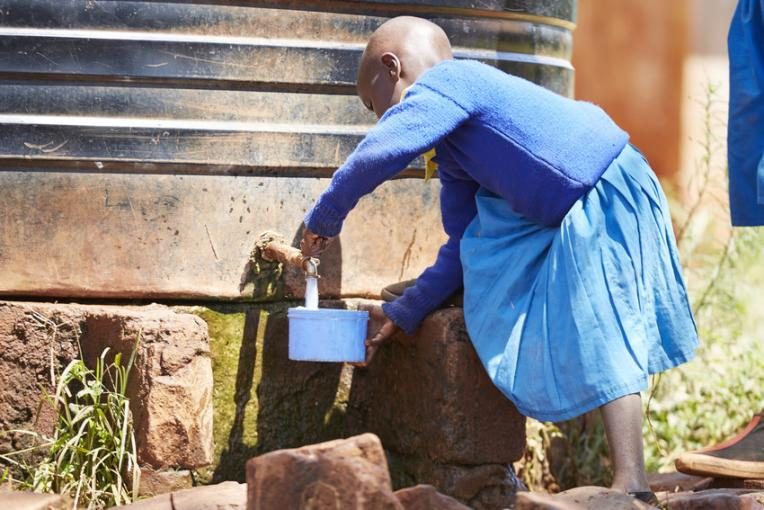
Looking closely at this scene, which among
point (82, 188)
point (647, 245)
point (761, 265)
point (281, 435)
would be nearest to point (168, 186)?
point (82, 188)

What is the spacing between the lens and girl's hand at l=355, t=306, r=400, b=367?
10.8ft

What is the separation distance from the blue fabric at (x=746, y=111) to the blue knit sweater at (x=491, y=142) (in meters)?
0.53

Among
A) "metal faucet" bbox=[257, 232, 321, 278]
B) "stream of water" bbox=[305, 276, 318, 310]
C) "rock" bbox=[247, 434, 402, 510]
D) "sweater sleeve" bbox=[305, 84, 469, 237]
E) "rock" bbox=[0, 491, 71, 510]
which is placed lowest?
"rock" bbox=[0, 491, 71, 510]

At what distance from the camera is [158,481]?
10.2 ft

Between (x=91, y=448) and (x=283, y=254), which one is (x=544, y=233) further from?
(x=91, y=448)

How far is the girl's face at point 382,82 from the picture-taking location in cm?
319

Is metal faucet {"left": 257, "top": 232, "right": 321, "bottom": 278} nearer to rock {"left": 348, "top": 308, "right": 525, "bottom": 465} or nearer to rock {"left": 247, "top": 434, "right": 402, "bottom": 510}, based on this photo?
rock {"left": 348, "top": 308, "right": 525, "bottom": 465}

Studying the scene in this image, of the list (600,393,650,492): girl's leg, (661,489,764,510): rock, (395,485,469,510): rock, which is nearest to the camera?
(395,485,469,510): rock

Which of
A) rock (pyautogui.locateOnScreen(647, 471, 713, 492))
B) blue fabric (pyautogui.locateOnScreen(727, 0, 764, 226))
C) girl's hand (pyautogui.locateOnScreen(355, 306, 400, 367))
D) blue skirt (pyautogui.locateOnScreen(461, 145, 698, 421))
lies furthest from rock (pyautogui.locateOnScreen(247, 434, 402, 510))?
blue fabric (pyautogui.locateOnScreen(727, 0, 764, 226))

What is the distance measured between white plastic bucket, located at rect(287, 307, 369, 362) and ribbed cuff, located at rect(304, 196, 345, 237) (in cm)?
19

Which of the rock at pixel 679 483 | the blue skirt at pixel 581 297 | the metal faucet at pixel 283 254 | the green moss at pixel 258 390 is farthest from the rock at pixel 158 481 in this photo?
the rock at pixel 679 483

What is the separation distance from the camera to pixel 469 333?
3.11 m

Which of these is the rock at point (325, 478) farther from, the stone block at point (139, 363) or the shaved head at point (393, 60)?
the shaved head at point (393, 60)

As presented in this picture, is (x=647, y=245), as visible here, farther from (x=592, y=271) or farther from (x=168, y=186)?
(x=168, y=186)
